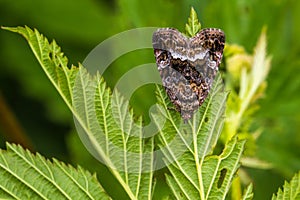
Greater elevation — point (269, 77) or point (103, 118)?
point (269, 77)

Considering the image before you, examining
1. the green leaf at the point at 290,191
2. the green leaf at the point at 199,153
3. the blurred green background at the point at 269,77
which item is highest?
the blurred green background at the point at 269,77

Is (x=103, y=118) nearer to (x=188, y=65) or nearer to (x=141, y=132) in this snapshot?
(x=141, y=132)

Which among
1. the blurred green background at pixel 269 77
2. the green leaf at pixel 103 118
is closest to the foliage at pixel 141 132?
the green leaf at pixel 103 118

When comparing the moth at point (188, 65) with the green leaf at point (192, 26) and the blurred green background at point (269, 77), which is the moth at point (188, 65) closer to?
the green leaf at point (192, 26)

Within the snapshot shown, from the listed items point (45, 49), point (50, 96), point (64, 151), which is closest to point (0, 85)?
point (50, 96)

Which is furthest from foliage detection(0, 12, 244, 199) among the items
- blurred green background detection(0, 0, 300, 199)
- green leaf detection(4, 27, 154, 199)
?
blurred green background detection(0, 0, 300, 199)

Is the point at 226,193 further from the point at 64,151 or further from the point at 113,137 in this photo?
the point at 64,151

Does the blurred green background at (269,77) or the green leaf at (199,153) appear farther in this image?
the blurred green background at (269,77)

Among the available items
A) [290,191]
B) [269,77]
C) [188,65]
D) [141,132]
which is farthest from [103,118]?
[269,77]
